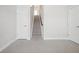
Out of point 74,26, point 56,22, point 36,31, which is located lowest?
point 36,31

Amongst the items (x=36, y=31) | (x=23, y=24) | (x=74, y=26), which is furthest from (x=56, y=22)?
(x=23, y=24)

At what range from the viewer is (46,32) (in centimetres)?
285

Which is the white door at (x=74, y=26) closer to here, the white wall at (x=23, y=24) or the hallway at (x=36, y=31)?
the hallway at (x=36, y=31)

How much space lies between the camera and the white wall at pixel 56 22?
269 cm

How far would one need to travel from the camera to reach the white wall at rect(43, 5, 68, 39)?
Answer: 269cm

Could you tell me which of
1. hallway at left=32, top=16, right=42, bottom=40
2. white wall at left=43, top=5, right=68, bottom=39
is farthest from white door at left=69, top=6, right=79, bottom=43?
hallway at left=32, top=16, right=42, bottom=40

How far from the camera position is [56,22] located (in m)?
2.77

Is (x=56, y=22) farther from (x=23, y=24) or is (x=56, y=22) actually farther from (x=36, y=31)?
(x=23, y=24)

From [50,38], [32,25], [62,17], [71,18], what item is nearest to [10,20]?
[32,25]

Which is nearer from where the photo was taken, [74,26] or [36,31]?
[36,31]

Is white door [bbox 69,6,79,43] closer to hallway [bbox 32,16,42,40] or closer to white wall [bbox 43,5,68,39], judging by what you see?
white wall [bbox 43,5,68,39]

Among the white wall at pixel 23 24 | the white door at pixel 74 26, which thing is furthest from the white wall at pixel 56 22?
the white wall at pixel 23 24
